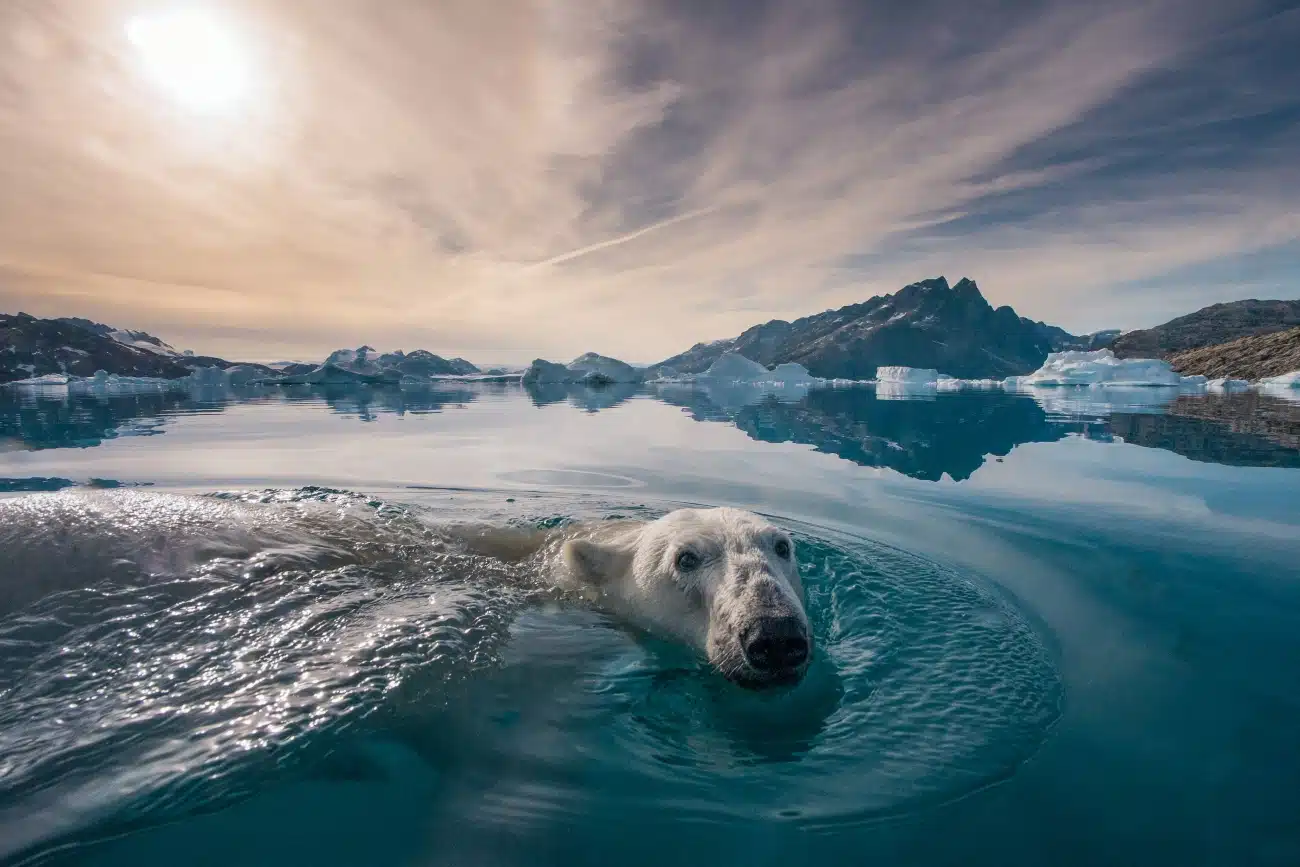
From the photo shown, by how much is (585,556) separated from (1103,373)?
338ft

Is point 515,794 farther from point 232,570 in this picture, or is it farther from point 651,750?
point 232,570

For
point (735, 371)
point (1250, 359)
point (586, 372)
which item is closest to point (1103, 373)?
point (1250, 359)

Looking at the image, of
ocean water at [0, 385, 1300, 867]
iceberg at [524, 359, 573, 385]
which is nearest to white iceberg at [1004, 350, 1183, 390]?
iceberg at [524, 359, 573, 385]

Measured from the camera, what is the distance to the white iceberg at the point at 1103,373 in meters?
80.9

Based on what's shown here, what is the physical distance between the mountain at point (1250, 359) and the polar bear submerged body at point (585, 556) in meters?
108

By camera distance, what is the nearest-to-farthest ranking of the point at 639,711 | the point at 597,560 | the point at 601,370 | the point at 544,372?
the point at 639,711 → the point at 597,560 → the point at 544,372 → the point at 601,370

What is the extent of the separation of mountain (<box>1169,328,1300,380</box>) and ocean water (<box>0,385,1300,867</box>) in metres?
105

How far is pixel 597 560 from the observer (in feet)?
20.6

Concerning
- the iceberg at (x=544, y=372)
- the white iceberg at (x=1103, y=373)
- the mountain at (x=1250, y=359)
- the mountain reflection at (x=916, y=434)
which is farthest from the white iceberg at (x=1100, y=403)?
the iceberg at (x=544, y=372)

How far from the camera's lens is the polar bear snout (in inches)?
163

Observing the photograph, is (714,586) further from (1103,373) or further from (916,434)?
(1103,373)

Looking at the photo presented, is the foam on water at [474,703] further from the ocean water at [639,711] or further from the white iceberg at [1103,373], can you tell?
the white iceberg at [1103,373]

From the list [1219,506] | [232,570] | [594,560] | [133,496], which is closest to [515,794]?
[594,560]

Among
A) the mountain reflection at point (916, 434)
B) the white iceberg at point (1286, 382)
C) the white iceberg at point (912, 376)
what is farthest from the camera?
the white iceberg at point (912, 376)
